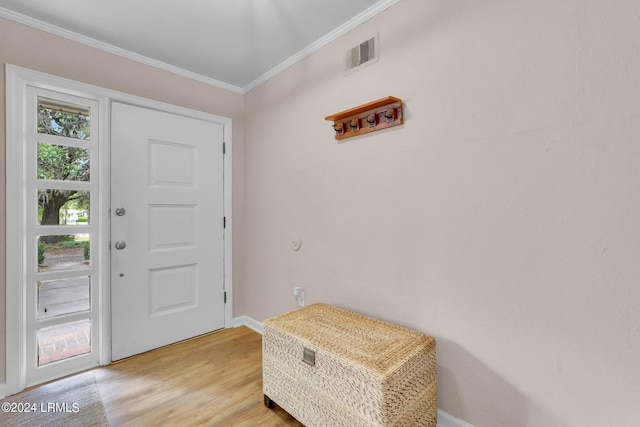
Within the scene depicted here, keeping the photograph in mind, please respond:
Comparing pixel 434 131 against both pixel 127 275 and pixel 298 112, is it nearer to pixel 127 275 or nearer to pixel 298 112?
pixel 298 112

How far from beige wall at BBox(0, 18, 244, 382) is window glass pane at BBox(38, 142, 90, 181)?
0.19m

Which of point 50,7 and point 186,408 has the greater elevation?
point 50,7

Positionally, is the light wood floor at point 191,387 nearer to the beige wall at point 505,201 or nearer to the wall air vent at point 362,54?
the beige wall at point 505,201

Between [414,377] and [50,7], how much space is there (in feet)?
9.38

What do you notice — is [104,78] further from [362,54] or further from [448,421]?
[448,421]

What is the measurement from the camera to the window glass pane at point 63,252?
6.28 ft

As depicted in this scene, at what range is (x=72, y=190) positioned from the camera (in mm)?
2010

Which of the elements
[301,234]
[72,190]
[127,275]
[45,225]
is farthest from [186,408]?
[72,190]

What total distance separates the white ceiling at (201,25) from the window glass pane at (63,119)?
1.52 feet

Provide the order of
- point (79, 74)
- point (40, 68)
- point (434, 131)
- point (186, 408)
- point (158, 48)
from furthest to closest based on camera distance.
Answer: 1. point (158, 48)
2. point (79, 74)
3. point (40, 68)
4. point (186, 408)
5. point (434, 131)

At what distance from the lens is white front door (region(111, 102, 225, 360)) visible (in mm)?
2184

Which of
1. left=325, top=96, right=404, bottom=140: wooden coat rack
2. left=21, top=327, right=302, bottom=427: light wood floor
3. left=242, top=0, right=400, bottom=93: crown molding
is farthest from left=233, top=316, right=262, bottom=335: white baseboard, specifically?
left=242, top=0, right=400, bottom=93: crown molding

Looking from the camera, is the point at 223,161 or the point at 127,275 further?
the point at 223,161

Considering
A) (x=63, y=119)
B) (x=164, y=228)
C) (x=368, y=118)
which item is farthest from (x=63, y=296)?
(x=368, y=118)
